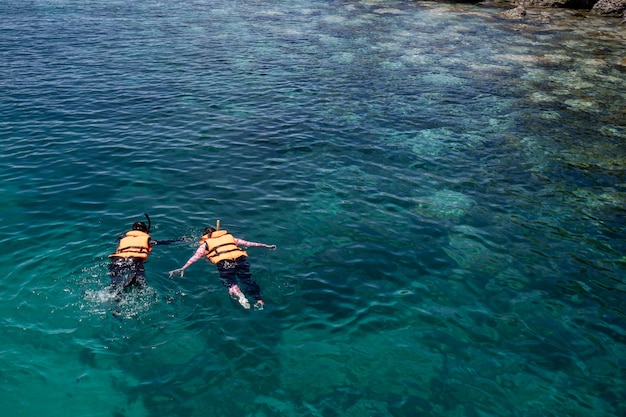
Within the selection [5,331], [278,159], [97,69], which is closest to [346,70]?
[278,159]

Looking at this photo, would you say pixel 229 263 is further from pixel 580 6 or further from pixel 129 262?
pixel 580 6

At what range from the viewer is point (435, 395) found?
11.7m

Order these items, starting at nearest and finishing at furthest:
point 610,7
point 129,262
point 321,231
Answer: point 129,262, point 321,231, point 610,7

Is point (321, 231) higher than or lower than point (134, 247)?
lower

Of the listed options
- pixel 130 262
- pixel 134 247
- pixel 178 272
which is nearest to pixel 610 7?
pixel 178 272

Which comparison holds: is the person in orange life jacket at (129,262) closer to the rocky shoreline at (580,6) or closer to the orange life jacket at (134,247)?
the orange life jacket at (134,247)

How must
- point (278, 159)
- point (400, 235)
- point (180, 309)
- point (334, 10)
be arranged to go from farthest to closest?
1. point (334, 10)
2. point (278, 159)
3. point (400, 235)
4. point (180, 309)

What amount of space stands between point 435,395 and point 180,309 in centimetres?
741

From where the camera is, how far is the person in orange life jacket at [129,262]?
1443cm

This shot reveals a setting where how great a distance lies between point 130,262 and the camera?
Result: 14820 millimetres

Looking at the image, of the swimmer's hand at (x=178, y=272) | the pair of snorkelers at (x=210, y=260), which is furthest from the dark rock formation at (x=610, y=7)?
the swimmer's hand at (x=178, y=272)

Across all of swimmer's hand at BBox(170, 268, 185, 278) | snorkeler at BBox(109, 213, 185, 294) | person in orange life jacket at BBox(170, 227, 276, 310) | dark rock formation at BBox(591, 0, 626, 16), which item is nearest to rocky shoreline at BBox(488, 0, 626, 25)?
dark rock formation at BBox(591, 0, 626, 16)

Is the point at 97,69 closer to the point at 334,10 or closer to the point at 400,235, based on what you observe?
the point at 400,235

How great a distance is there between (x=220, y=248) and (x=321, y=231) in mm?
4438
